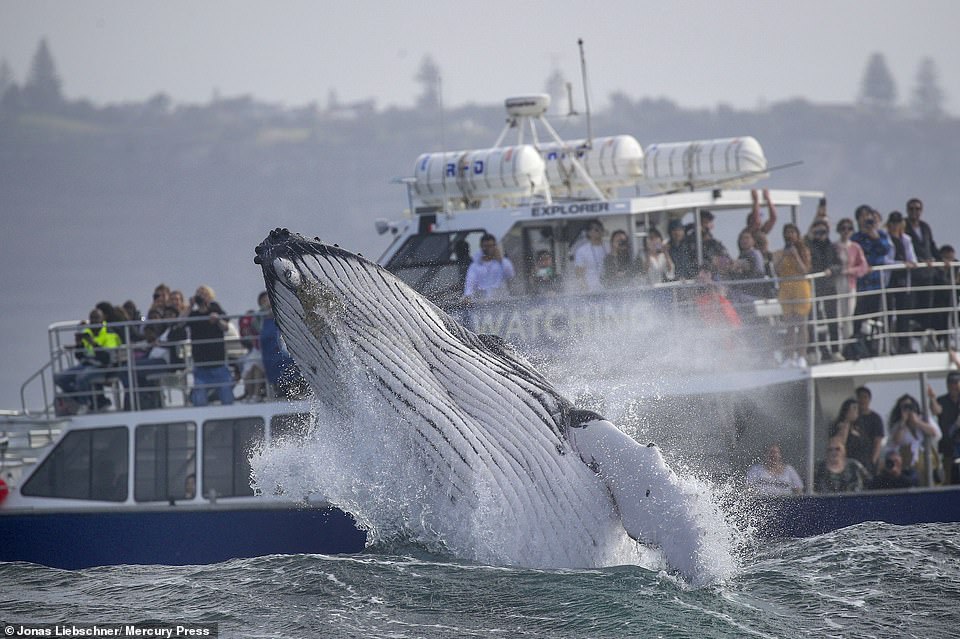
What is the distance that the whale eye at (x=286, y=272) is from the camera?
26.0 ft

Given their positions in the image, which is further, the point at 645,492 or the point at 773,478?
the point at 773,478

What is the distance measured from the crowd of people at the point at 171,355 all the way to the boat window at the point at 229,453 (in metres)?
0.39

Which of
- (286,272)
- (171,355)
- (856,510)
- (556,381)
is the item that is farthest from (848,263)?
(286,272)

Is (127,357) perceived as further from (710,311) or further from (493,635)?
(493,635)

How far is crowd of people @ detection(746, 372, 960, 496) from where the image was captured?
15.7 meters

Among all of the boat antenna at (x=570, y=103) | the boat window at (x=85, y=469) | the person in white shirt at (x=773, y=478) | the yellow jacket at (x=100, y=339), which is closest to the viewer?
the person in white shirt at (x=773, y=478)

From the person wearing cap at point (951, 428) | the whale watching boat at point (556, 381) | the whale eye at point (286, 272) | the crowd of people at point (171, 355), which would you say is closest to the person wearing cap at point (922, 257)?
the whale watching boat at point (556, 381)

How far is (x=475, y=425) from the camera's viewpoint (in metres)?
8.37

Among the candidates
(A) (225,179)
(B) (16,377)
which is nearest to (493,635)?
(B) (16,377)

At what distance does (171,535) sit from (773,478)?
7655 mm

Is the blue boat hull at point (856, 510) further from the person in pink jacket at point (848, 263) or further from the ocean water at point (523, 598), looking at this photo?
the ocean water at point (523, 598)

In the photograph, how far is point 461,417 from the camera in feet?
27.4

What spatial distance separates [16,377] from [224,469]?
75.0m

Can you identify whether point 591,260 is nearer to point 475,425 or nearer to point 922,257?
point 922,257
